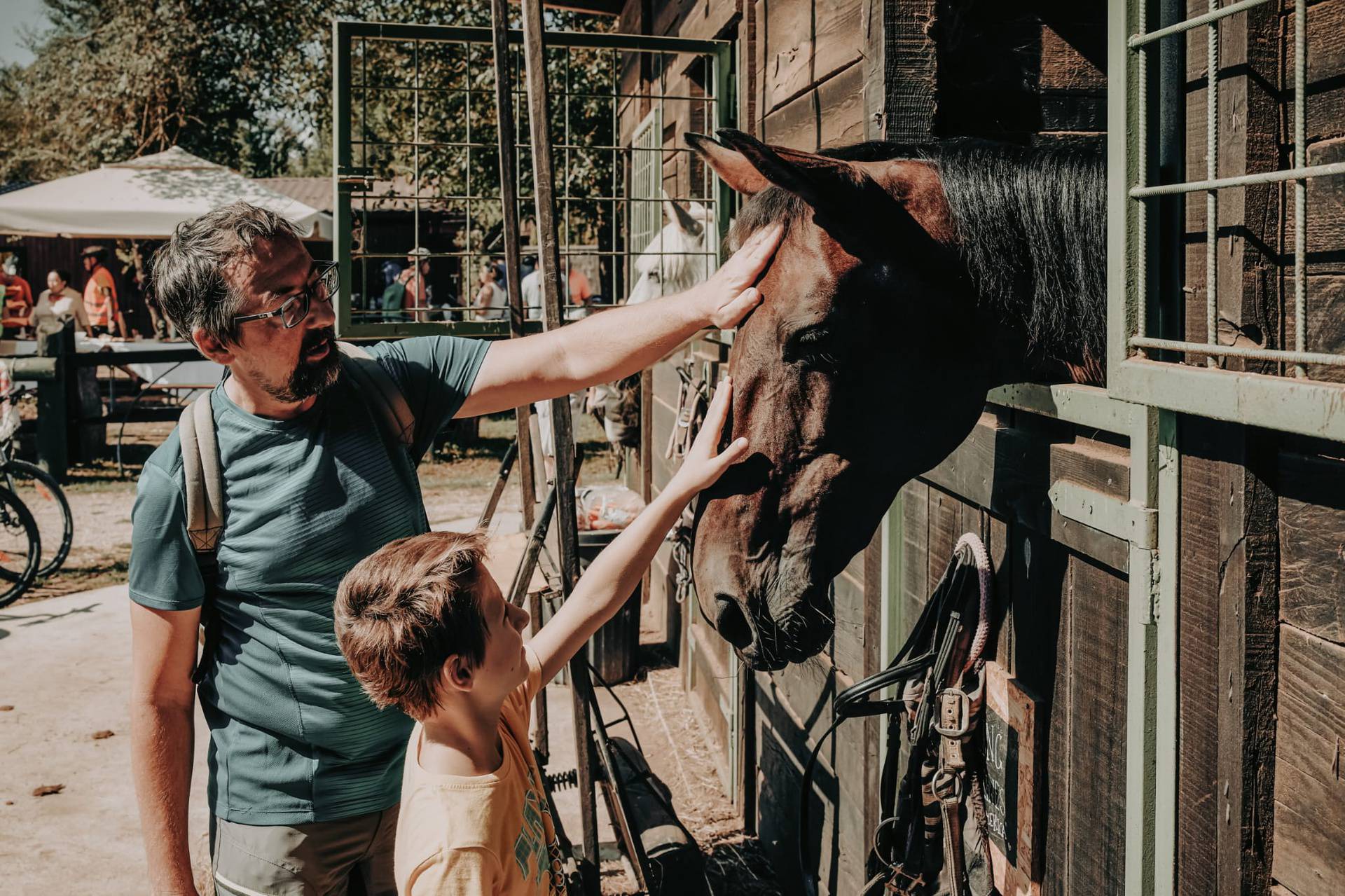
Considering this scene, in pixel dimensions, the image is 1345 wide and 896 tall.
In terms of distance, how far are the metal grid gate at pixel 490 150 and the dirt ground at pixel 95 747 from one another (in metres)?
2.23

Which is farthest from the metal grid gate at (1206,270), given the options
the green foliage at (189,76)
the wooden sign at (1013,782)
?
the green foliage at (189,76)

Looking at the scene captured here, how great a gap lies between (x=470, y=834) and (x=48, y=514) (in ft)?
34.6

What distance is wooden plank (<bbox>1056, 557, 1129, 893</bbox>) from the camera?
5.64 feet

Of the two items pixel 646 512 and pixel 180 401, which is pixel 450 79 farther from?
pixel 646 512

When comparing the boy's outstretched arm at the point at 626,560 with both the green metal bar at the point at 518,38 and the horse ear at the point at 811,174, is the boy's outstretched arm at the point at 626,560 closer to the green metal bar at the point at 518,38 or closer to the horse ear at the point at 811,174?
the horse ear at the point at 811,174

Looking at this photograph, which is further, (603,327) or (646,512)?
(603,327)

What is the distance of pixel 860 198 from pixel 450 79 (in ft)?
40.1

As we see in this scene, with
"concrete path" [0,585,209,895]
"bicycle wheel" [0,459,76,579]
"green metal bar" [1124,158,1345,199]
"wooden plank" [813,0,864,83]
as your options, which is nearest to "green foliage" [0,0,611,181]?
"bicycle wheel" [0,459,76,579]

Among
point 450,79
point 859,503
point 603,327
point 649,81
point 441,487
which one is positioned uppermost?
point 450,79

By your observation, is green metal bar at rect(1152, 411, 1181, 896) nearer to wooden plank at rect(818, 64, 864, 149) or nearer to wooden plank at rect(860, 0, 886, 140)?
wooden plank at rect(860, 0, 886, 140)

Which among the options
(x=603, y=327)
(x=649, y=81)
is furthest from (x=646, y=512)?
(x=649, y=81)

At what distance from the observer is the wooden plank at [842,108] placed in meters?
2.90

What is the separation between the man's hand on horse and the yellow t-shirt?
0.85 meters

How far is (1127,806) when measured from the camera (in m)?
1.61
